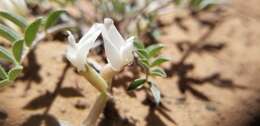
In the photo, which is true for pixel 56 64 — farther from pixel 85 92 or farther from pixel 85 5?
pixel 85 5

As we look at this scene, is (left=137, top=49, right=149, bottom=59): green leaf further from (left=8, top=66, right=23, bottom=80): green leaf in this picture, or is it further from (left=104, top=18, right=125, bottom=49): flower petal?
(left=8, top=66, right=23, bottom=80): green leaf

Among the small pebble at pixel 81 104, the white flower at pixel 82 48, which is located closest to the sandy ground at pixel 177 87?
the small pebble at pixel 81 104

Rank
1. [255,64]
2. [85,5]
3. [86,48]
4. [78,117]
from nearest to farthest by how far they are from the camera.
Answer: [86,48] < [78,117] < [255,64] < [85,5]

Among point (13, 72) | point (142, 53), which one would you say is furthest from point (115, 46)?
point (13, 72)

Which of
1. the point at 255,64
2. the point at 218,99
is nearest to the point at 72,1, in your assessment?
the point at 218,99

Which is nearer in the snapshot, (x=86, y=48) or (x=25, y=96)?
(x=86, y=48)

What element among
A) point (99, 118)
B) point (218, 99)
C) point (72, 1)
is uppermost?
point (72, 1)

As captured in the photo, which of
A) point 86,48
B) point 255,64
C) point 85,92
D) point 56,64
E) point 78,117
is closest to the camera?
point 86,48
